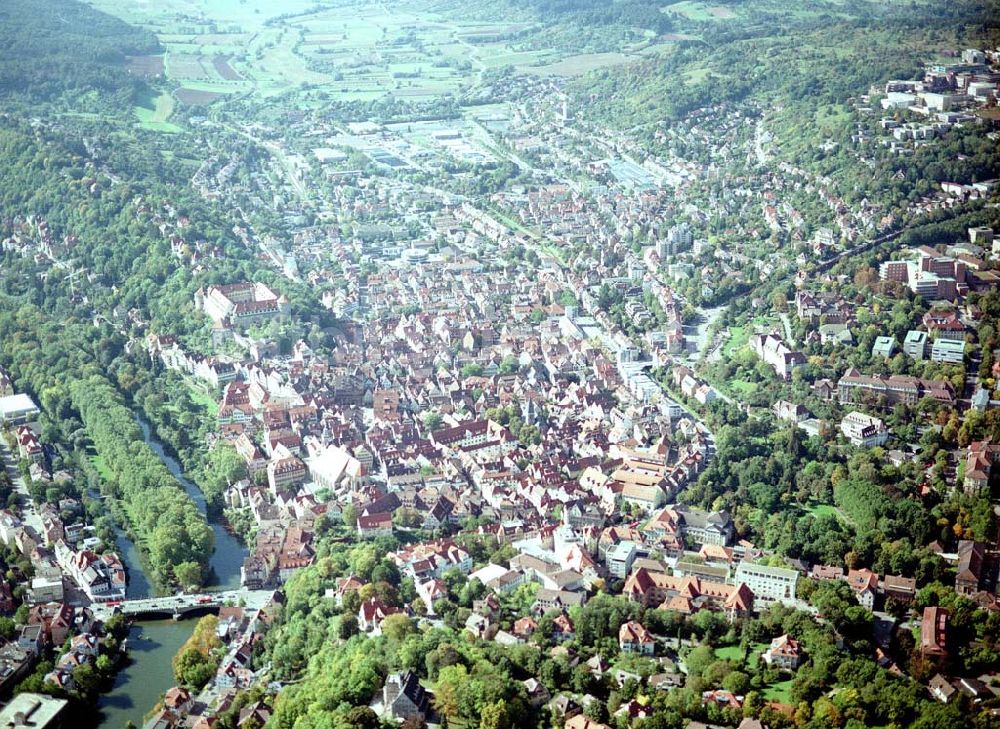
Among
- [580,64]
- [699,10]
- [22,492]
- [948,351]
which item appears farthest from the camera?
[699,10]

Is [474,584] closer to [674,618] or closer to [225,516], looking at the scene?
[674,618]

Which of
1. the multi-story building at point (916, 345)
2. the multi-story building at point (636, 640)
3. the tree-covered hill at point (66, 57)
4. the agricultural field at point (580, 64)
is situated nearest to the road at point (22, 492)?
the multi-story building at point (636, 640)

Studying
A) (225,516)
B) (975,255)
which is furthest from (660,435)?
(975,255)

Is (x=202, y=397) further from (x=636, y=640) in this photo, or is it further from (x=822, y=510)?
(x=636, y=640)

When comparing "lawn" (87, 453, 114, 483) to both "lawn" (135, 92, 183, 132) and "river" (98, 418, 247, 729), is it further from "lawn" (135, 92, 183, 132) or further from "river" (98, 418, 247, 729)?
"lawn" (135, 92, 183, 132)

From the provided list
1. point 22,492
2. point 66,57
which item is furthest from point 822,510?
Result: point 66,57

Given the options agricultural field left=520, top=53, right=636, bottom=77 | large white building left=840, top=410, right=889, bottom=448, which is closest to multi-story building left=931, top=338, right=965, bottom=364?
large white building left=840, top=410, right=889, bottom=448

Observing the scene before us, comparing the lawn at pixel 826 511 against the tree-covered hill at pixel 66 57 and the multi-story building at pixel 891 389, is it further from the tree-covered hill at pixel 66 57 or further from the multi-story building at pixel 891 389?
the tree-covered hill at pixel 66 57
